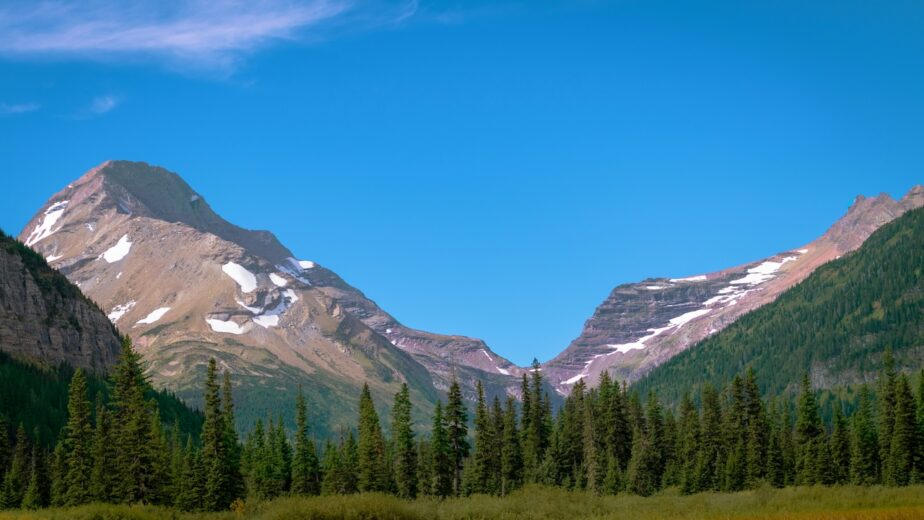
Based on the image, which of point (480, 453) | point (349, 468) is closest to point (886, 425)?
point (480, 453)

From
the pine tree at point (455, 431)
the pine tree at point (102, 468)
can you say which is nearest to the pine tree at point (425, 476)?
the pine tree at point (455, 431)

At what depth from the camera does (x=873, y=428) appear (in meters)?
138

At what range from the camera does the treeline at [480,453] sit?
350 ft

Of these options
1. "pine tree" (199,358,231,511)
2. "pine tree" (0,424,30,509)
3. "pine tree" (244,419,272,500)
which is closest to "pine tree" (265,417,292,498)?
"pine tree" (244,419,272,500)

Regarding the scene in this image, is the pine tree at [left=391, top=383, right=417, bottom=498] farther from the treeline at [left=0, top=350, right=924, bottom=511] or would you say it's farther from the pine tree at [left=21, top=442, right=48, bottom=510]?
the pine tree at [left=21, top=442, right=48, bottom=510]

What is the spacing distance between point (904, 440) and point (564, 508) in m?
53.9

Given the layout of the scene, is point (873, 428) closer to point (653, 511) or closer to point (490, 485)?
point (490, 485)

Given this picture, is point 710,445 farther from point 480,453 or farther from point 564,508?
point 564,508

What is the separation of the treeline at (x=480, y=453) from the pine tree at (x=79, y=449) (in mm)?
165

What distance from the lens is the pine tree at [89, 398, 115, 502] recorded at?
101688 mm

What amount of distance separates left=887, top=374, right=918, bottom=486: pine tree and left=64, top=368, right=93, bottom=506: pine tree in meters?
87.2

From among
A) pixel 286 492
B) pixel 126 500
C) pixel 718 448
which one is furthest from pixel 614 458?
pixel 126 500

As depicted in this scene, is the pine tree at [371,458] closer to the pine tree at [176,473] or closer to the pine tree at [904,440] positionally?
the pine tree at [176,473]

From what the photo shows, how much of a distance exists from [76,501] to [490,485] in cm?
5068
